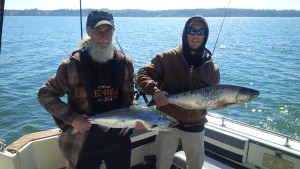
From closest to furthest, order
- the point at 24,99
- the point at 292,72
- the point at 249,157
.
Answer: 1. the point at 249,157
2. the point at 24,99
3. the point at 292,72

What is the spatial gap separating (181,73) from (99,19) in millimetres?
1218

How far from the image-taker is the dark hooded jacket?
3.77m

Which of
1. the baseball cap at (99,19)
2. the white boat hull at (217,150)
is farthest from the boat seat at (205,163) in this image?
the baseball cap at (99,19)

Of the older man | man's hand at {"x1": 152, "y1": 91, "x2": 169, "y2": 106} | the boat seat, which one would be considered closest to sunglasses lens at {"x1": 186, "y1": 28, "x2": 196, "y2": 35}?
man's hand at {"x1": 152, "y1": 91, "x2": 169, "y2": 106}

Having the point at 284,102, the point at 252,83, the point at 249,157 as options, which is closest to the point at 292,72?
the point at 252,83

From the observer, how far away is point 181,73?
3.77m

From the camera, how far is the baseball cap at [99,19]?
301 centimetres

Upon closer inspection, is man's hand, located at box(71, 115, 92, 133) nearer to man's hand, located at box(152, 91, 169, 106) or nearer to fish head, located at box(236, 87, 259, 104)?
man's hand, located at box(152, 91, 169, 106)

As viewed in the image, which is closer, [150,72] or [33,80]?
[150,72]

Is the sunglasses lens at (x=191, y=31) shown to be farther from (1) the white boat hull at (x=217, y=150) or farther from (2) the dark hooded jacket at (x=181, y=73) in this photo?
(1) the white boat hull at (x=217, y=150)
